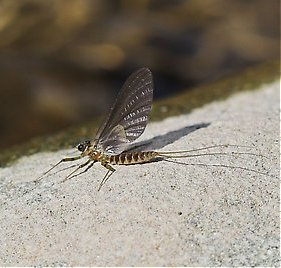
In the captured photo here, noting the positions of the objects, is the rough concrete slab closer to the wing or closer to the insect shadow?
the insect shadow

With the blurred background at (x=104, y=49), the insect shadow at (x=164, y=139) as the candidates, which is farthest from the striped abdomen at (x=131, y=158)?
the blurred background at (x=104, y=49)

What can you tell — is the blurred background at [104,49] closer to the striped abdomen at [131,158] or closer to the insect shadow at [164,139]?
the insect shadow at [164,139]

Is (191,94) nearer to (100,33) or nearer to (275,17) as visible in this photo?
(100,33)

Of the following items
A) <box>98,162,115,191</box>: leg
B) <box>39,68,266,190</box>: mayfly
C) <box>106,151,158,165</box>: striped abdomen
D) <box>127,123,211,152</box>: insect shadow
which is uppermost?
<box>39,68,266,190</box>: mayfly

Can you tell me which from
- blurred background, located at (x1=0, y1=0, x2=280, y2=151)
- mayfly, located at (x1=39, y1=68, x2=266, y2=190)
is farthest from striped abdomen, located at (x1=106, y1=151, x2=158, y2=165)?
blurred background, located at (x1=0, y1=0, x2=280, y2=151)

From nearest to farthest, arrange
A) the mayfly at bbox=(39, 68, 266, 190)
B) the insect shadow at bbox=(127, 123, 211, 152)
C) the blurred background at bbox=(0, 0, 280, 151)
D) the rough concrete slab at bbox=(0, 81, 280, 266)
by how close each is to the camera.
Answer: the rough concrete slab at bbox=(0, 81, 280, 266) → the mayfly at bbox=(39, 68, 266, 190) → the insect shadow at bbox=(127, 123, 211, 152) → the blurred background at bbox=(0, 0, 280, 151)

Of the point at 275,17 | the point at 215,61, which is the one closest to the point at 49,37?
the point at 215,61

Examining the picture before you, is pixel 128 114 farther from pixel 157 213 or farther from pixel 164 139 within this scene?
pixel 157 213

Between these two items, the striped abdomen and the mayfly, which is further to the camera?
the mayfly
